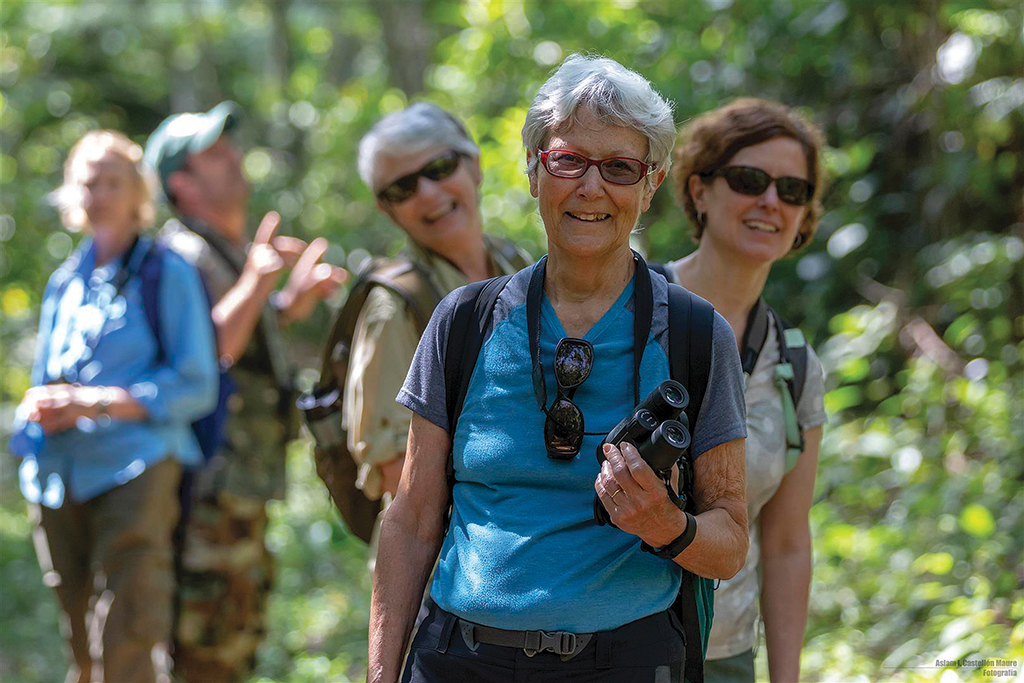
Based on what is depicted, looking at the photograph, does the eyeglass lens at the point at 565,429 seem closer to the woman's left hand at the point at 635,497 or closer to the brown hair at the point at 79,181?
the woman's left hand at the point at 635,497

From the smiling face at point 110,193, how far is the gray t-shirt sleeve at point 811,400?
293 centimetres

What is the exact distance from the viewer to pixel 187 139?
17.5 feet

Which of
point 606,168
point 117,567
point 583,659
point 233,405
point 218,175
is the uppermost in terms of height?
point 606,168

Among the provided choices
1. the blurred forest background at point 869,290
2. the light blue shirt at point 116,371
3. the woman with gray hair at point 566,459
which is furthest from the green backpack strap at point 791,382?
the light blue shirt at point 116,371

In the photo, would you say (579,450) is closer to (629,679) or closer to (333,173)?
(629,679)

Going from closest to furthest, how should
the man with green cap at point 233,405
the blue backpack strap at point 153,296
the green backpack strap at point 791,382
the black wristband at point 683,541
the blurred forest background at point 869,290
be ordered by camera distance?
1. the black wristband at point 683,541
2. the green backpack strap at point 791,382
3. the blue backpack strap at point 153,296
4. the man with green cap at point 233,405
5. the blurred forest background at point 869,290

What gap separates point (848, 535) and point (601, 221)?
11.9ft

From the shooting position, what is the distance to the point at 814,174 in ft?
9.93

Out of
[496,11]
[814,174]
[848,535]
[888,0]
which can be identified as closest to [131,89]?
[496,11]

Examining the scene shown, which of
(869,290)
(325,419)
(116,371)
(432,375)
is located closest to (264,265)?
(116,371)

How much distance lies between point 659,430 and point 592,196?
489 mm

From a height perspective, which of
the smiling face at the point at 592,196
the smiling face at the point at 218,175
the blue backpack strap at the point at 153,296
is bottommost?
the blue backpack strap at the point at 153,296

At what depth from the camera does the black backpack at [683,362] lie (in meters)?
2.05

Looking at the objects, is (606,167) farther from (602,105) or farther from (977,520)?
(977,520)
